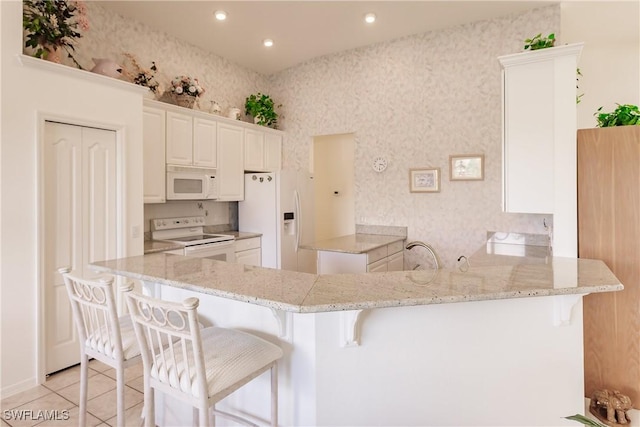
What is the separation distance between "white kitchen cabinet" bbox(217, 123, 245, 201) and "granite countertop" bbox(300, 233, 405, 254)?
→ 131 cm

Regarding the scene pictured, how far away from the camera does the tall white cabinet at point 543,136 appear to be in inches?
78.7

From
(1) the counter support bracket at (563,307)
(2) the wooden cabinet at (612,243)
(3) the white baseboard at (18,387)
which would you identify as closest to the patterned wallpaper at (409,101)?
(2) the wooden cabinet at (612,243)

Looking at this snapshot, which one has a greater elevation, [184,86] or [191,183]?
[184,86]

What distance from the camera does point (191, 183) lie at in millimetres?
3777

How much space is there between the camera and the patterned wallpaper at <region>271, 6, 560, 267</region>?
3.58 m

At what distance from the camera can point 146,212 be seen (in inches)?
143

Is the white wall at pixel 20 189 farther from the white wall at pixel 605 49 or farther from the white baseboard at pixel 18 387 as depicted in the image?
Result: the white wall at pixel 605 49

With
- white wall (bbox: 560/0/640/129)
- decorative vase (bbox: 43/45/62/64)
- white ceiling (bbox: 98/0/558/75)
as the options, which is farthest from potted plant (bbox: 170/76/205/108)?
white wall (bbox: 560/0/640/129)

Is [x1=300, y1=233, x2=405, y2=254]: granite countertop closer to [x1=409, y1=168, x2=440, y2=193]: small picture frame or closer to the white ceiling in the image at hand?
[x1=409, y1=168, x2=440, y2=193]: small picture frame

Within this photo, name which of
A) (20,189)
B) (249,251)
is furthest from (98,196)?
(249,251)

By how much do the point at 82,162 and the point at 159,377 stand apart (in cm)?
210

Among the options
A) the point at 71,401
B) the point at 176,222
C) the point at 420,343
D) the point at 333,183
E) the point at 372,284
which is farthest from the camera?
the point at 333,183

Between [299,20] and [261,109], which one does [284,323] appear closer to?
[299,20]

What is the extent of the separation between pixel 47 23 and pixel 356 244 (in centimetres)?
305
